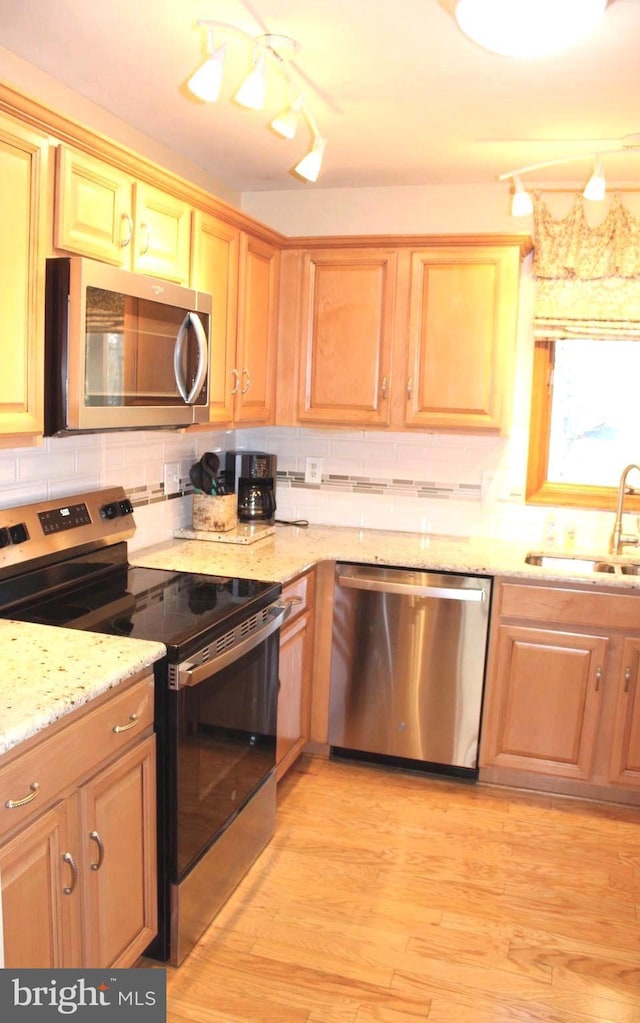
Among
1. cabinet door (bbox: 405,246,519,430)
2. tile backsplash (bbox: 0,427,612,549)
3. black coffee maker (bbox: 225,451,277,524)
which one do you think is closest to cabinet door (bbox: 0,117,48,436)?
tile backsplash (bbox: 0,427,612,549)

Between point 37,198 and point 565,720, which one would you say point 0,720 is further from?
point 565,720

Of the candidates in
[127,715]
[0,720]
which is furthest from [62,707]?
[127,715]

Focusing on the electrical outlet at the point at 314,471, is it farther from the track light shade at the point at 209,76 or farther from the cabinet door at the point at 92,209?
the track light shade at the point at 209,76

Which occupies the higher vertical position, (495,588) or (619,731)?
(495,588)

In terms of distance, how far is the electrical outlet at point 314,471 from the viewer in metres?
3.74

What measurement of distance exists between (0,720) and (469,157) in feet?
8.49

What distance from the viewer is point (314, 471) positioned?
12.3 ft

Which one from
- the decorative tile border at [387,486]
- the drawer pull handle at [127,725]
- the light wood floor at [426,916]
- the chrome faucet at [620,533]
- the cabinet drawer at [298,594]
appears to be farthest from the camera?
the decorative tile border at [387,486]

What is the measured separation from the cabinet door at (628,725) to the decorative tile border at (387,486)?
968 millimetres

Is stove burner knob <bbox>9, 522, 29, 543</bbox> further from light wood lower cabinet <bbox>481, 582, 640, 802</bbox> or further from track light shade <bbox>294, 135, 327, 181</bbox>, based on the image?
light wood lower cabinet <bbox>481, 582, 640, 802</bbox>

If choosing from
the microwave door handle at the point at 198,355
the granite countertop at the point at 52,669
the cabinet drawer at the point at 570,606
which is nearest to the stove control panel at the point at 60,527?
the granite countertop at the point at 52,669

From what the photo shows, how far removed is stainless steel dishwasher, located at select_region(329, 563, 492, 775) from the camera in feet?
9.89

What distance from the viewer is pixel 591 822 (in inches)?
114

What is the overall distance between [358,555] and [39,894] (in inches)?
70.1
